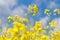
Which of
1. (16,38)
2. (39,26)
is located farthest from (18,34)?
(39,26)

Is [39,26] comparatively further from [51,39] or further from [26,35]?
[26,35]

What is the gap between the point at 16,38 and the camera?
232 cm

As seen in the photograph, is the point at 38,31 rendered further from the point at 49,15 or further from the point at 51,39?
the point at 49,15

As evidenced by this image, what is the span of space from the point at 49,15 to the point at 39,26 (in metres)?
1.24

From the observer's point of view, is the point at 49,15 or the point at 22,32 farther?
the point at 49,15

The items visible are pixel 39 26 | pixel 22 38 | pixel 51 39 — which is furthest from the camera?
pixel 51 39

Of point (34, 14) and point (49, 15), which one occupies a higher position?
point (49, 15)

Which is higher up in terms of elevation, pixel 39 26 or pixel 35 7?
pixel 35 7

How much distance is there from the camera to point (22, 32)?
2.35 meters

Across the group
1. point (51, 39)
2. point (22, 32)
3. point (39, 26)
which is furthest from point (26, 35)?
point (51, 39)

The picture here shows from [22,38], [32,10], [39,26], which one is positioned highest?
[32,10]

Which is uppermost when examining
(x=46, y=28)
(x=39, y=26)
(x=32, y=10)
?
(x=46, y=28)

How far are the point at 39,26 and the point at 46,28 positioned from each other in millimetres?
1235

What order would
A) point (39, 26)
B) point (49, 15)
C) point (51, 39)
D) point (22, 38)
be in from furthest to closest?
point (49, 15) → point (51, 39) → point (39, 26) → point (22, 38)
